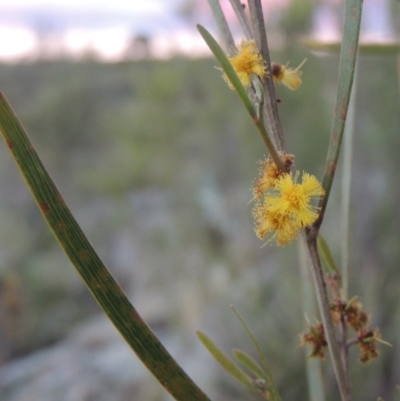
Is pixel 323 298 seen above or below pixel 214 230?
below

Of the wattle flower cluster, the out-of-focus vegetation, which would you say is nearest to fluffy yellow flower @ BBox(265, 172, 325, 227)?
the wattle flower cluster

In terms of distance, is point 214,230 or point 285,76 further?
point 214,230

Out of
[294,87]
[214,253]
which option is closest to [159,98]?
[214,253]

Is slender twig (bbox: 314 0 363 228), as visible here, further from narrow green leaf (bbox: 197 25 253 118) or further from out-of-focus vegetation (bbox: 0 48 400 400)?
out-of-focus vegetation (bbox: 0 48 400 400)

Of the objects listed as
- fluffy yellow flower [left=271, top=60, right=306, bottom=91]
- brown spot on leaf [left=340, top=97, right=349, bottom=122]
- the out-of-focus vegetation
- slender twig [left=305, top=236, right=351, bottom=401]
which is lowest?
slender twig [left=305, top=236, right=351, bottom=401]

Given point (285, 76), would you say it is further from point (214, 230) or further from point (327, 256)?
point (214, 230)

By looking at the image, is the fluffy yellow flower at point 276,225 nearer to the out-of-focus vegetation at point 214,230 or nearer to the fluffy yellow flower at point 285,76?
the fluffy yellow flower at point 285,76

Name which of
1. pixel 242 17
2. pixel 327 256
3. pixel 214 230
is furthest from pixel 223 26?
pixel 214 230
